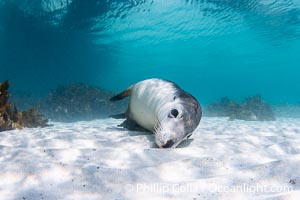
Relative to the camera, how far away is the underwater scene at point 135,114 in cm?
233

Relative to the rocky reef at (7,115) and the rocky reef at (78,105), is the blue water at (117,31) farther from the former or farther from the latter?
the rocky reef at (7,115)

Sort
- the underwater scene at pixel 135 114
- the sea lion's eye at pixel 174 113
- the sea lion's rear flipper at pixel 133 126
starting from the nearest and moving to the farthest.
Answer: the underwater scene at pixel 135 114
the sea lion's eye at pixel 174 113
the sea lion's rear flipper at pixel 133 126

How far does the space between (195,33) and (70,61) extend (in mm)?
20820

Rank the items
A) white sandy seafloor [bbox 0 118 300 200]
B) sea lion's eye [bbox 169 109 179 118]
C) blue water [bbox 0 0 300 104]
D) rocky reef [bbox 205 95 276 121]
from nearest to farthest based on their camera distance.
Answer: white sandy seafloor [bbox 0 118 300 200] → sea lion's eye [bbox 169 109 179 118] → rocky reef [bbox 205 95 276 121] → blue water [bbox 0 0 300 104]

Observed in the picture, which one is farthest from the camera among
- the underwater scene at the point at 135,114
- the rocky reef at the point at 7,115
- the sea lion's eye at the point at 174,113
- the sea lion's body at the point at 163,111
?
the rocky reef at the point at 7,115

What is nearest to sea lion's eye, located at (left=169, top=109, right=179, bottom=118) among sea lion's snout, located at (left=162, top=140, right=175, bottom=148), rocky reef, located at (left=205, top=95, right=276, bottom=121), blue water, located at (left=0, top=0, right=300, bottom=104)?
sea lion's snout, located at (left=162, top=140, right=175, bottom=148)

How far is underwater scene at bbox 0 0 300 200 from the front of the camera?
233cm

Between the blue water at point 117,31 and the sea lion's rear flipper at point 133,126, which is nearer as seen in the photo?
the sea lion's rear flipper at point 133,126

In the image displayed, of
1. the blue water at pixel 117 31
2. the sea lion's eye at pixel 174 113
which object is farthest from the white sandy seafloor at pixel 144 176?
the blue water at pixel 117 31

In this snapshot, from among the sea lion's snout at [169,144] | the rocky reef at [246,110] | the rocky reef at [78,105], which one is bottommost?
the rocky reef at [246,110]

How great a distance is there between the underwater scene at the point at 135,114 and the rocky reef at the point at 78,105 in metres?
0.07

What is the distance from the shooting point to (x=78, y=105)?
16359mm

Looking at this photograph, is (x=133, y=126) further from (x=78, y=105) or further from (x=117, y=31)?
(x=117, y=31)

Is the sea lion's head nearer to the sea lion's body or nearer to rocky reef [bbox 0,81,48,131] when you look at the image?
the sea lion's body
